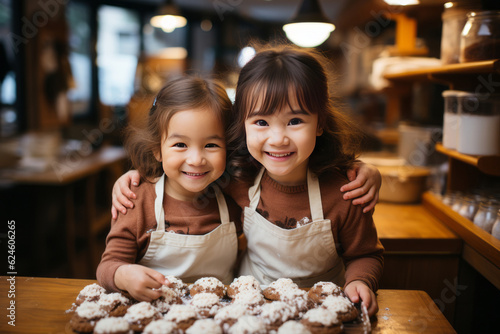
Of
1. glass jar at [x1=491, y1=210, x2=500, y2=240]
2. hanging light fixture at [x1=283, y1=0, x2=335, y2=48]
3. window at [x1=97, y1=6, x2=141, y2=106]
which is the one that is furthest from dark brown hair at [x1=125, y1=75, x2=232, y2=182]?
window at [x1=97, y1=6, x2=141, y2=106]

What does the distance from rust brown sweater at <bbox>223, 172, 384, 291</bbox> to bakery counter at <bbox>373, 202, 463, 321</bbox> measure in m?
0.40

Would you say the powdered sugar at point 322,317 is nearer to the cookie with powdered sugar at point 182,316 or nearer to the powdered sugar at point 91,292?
the cookie with powdered sugar at point 182,316

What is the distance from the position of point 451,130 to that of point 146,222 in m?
1.31

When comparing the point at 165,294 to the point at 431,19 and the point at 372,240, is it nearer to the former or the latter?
the point at 372,240

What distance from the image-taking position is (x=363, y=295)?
113 centimetres

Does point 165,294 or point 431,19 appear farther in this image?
point 431,19

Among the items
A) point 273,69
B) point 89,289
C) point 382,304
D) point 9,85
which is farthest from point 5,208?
point 382,304

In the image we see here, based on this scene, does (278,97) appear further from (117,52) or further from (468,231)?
(117,52)

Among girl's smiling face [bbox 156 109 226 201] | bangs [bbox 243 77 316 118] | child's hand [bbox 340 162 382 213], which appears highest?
bangs [bbox 243 77 316 118]

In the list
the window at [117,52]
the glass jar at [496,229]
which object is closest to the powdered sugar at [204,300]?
the glass jar at [496,229]

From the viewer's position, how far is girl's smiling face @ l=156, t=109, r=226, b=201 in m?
1.29

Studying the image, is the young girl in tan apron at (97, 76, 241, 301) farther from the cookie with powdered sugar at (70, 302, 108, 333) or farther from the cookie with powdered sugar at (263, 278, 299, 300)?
the cookie with powdered sugar at (263, 278, 299, 300)

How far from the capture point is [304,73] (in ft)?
4.10

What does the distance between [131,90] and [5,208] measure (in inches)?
135
